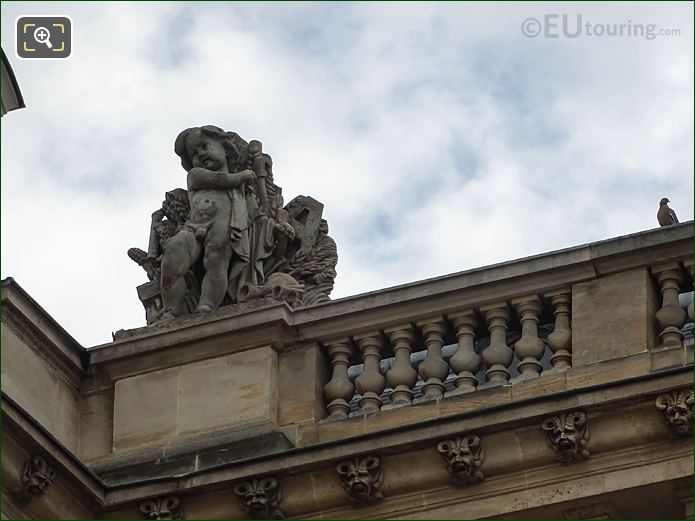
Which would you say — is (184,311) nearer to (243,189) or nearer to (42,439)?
(243,189)

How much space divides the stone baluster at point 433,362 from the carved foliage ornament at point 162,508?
1.85m

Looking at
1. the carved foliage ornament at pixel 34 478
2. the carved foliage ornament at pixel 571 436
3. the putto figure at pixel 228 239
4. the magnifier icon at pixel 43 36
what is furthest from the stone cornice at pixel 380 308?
the magnifier icon at pixel 43 36

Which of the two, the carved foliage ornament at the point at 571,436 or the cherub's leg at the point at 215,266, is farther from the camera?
the cherub's leg at the point at 215,266

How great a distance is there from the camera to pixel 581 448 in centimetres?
1850

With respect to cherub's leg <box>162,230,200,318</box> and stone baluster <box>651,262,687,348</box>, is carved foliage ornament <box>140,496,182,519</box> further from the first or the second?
stone baluster <box>651,262,687,348</box>

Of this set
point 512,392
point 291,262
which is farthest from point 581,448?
point 291,262

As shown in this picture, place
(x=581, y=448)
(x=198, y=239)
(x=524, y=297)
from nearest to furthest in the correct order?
(x=581, y=448) < (x=524, y=297) < (x=198, y=239)

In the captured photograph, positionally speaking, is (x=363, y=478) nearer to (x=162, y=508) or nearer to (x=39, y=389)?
(x=162, y=508)

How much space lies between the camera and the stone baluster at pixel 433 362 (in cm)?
1973

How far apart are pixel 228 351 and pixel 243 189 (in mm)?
1602

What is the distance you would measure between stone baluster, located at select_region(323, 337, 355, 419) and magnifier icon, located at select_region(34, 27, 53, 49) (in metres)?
3.23

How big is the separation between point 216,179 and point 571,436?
4.18 metres

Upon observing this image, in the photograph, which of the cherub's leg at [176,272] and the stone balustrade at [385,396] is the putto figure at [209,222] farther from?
the stone balustrade at [385,396]

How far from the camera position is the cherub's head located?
2153 centimetres
